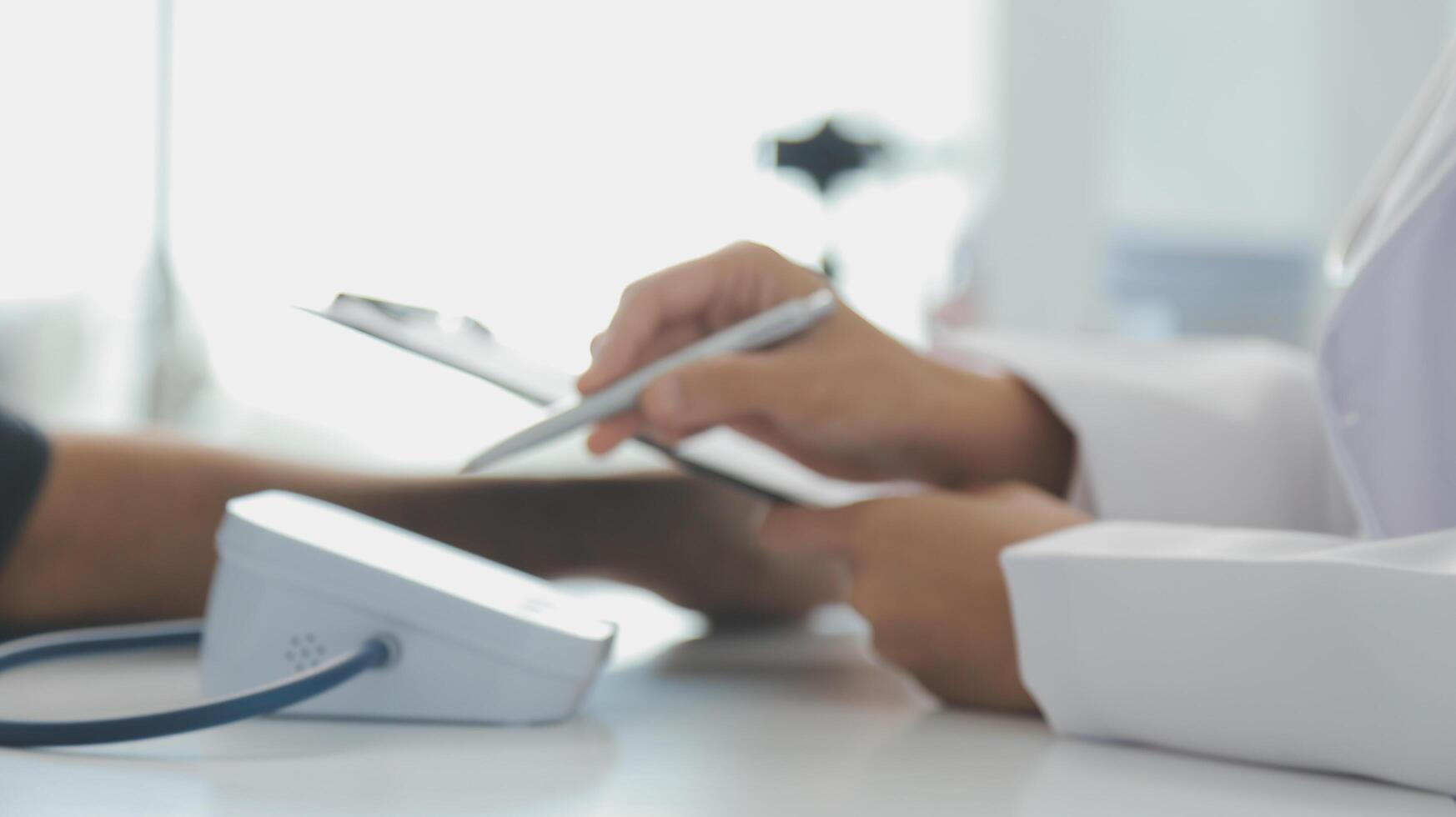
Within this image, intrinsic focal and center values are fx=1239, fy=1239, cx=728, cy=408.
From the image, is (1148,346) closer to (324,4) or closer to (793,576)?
(793,576)

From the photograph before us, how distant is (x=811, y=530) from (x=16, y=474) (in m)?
0.29

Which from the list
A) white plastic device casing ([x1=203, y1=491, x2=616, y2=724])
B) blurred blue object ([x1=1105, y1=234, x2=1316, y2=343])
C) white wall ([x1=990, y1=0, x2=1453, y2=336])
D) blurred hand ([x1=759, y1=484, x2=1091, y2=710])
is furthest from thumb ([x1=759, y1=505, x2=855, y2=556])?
blurred blue object ([x1=1105, y1=234, x2=1316, y2=343])

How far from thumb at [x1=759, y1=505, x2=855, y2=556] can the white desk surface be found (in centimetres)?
6

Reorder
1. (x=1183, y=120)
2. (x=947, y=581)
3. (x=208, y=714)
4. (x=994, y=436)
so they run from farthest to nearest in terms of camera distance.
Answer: (x=1183, y=120) < (x=994, y=436) < (x=947, y=581) < (x=208, y=714)

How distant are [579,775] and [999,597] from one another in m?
0.15

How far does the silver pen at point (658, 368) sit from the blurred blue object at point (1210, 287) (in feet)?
5.64

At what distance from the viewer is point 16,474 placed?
0.45 meters

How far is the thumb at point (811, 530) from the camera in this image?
1.46ft

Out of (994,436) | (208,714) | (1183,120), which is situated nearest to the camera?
(208,714)

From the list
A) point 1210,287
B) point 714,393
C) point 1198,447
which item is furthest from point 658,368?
point 1210,287

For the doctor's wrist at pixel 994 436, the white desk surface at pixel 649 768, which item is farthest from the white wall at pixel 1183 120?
the white desk surface at pixel 649 768

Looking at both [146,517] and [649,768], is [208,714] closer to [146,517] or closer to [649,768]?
[649,768]

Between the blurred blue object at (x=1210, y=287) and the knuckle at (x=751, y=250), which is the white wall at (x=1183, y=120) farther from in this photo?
the knuckle at (x=751, y=250)

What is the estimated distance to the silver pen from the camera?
392mm
